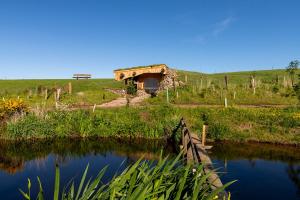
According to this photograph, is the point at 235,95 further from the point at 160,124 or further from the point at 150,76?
the point at 150,76

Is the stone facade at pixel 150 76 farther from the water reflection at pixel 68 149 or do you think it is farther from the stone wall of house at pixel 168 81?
the water reflection at pixel 68 149

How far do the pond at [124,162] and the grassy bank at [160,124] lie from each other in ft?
4.22

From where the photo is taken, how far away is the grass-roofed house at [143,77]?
48.8m

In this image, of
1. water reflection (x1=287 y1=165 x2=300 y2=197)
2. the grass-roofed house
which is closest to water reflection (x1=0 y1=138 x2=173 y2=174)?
water reflection (x1=287 y1=165 x2=300 y2=197)

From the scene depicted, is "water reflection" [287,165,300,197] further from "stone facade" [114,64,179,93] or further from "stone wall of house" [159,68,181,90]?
"stone facade" [114,64,179,93]

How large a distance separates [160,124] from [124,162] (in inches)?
303

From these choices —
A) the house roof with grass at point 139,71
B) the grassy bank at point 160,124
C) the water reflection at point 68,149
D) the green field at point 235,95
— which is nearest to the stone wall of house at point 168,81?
the house roof with grass at point 139,71

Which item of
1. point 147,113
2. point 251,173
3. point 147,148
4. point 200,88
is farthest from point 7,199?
point 200,88

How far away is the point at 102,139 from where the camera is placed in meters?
26.9

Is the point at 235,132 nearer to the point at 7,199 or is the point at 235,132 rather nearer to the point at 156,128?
the point at 156,128

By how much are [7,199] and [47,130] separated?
1291cm

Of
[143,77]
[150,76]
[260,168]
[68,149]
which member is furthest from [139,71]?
[260,168]

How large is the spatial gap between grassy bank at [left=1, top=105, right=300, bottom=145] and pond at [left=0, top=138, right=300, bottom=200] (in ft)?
4.22

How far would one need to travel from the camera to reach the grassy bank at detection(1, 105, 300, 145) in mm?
26484
